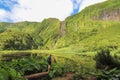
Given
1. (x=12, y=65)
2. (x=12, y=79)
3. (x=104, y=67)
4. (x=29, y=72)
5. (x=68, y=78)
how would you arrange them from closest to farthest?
(x=12, y=79), (x=12, y=65), (x=29, y=72), (x=68, y=78), (x=104, y=67)

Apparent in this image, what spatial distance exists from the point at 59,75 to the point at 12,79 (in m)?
7.77

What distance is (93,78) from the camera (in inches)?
814

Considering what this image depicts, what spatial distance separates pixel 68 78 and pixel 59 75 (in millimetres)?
1347

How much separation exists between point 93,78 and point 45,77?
366 cm

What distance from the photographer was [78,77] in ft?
A: 67.3

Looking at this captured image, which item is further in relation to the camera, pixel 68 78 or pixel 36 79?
pixel 68 78

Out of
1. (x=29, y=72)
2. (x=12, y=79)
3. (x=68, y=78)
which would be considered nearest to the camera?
(x=12, y=79)

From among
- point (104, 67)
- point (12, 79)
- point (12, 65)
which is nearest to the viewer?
point (12, 79)

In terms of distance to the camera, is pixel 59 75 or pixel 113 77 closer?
pixel 113 77

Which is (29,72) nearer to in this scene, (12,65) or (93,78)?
(12,65)

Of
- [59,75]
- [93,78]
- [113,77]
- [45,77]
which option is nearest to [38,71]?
[45,77]

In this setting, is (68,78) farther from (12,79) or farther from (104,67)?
(12,79)

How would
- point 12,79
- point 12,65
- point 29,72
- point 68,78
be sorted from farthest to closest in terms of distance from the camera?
point 68,78, point 29,72, point 12,65, point 12,79

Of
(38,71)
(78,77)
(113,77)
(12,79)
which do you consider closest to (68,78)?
(78,77)
